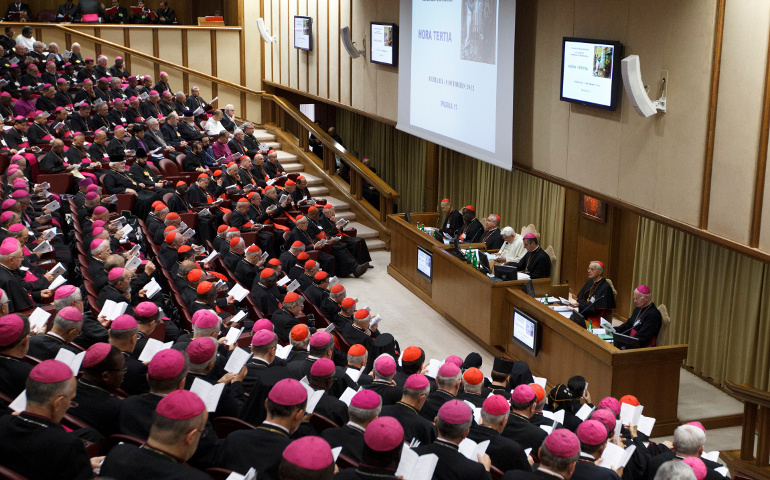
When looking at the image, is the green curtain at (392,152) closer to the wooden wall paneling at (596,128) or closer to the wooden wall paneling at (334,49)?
the wooden wall paneling at (334,49)

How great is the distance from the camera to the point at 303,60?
16328 millimetres

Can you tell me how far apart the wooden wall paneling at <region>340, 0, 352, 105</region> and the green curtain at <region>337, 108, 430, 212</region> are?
6.58 feet

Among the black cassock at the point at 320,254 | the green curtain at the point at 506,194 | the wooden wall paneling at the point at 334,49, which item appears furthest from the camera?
the wooden wall paneling at the point at 334,49

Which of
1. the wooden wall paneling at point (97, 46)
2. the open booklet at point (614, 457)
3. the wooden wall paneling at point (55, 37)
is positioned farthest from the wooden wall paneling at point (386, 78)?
the open booklet at point (614, 457)

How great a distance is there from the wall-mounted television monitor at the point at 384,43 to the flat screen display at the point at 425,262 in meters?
3.02

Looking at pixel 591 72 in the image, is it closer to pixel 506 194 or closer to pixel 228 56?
pixel 506 194

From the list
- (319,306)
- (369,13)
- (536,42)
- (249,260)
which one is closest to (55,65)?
(369,13)

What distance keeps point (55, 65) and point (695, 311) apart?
12.0 meters

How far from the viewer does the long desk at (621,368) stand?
7.45 meters

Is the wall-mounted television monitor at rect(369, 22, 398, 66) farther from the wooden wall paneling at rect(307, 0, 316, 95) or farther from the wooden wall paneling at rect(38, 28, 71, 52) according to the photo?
the wooden wall paneling at rect(38, 28, 71, 52)

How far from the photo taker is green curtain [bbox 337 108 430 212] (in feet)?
53.2

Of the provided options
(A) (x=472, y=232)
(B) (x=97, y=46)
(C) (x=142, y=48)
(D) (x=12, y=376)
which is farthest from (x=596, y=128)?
(B) (x=97, y=46)

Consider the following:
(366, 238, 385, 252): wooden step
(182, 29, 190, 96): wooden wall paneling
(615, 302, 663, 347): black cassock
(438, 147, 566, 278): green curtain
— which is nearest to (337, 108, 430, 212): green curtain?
(438, 147, 566, 278): green curtain

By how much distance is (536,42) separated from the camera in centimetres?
895
